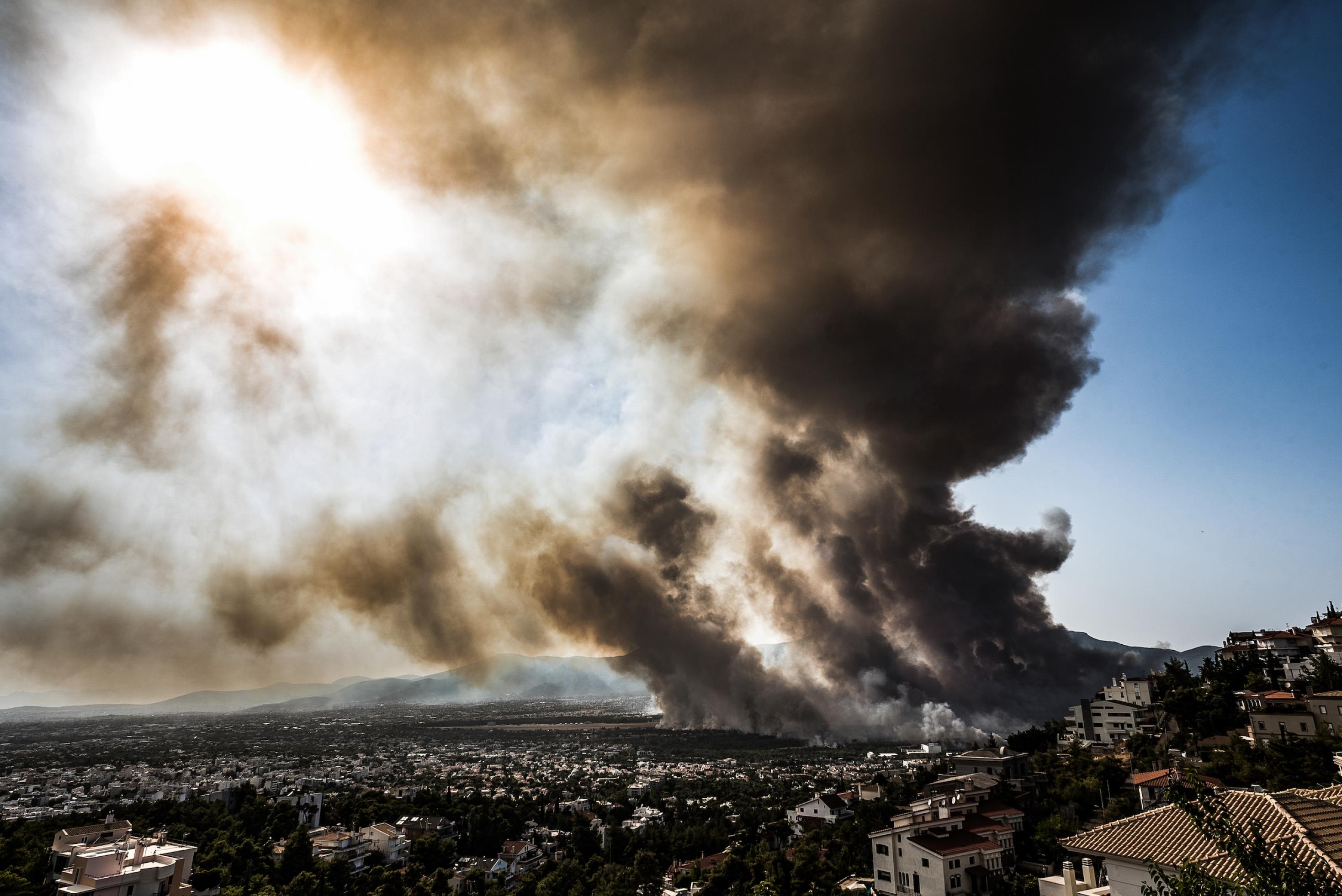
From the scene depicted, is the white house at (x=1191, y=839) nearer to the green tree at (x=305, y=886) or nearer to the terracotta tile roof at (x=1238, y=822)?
the terracotta tile roof at (x=1238, y=822)

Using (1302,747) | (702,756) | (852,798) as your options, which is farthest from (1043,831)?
(702,756)

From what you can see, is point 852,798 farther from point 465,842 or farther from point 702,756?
point 702,756

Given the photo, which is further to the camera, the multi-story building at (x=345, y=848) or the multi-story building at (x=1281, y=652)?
the multi-story building at (x=1281, y=652)

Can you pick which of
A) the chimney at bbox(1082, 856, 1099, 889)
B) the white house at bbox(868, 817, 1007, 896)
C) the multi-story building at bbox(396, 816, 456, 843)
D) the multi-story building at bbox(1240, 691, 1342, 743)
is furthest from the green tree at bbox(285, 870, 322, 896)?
the multi-story building at bbox(1240, 691, 1342, 743)

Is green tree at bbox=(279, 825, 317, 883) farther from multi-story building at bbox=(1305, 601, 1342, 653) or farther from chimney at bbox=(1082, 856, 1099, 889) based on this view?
multi-story building at bbox=(1305, 601, 1342, 653)

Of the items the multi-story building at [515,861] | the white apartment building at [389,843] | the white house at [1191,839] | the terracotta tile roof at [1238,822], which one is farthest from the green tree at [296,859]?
the terracotta tile roof at [1238,822]
